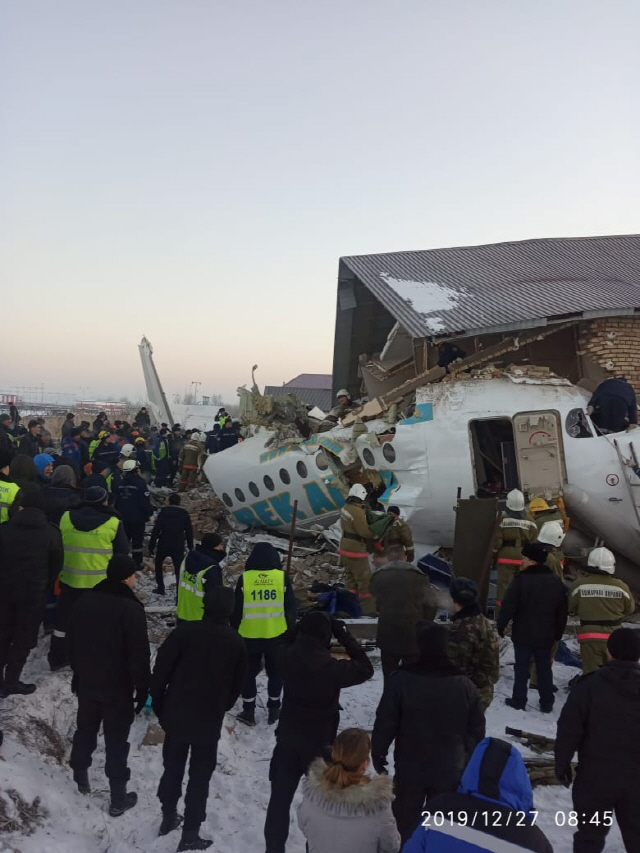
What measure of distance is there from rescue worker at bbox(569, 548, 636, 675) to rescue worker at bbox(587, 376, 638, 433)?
15.8 ft

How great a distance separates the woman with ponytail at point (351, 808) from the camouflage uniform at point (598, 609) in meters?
3.46

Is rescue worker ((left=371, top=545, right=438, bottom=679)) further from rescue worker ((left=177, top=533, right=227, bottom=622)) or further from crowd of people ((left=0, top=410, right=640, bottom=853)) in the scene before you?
rescue worker ((left=177, top=533, right=227, bottom=622))

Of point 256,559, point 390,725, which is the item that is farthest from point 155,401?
point 390,725

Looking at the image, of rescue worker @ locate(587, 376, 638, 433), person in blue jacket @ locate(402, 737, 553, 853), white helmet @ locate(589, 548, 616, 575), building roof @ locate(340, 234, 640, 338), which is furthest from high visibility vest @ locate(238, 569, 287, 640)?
rescue worker @ locate(587, 376, 638, 433)

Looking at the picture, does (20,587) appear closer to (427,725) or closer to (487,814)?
(427,725)

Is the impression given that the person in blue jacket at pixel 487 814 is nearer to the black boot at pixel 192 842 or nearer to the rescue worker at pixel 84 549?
the black boot at pixel 192 842

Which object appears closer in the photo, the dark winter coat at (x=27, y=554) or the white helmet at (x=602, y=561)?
the dark winter coat at (x=27, y=554)

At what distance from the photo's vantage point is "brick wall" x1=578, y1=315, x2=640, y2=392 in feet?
39.2

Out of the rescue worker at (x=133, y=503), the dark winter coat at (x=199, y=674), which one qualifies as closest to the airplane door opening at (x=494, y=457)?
the rescue worker at (x=133, y=503)

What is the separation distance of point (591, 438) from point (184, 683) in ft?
25.6

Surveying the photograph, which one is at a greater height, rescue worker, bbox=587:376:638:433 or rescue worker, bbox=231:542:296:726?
rescue worker, bbox=587:376:638:433

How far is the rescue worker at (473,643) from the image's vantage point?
4648 mm

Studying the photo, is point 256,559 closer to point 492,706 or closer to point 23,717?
point 23,717

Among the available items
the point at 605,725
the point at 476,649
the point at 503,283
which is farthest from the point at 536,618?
the point at 503,283
